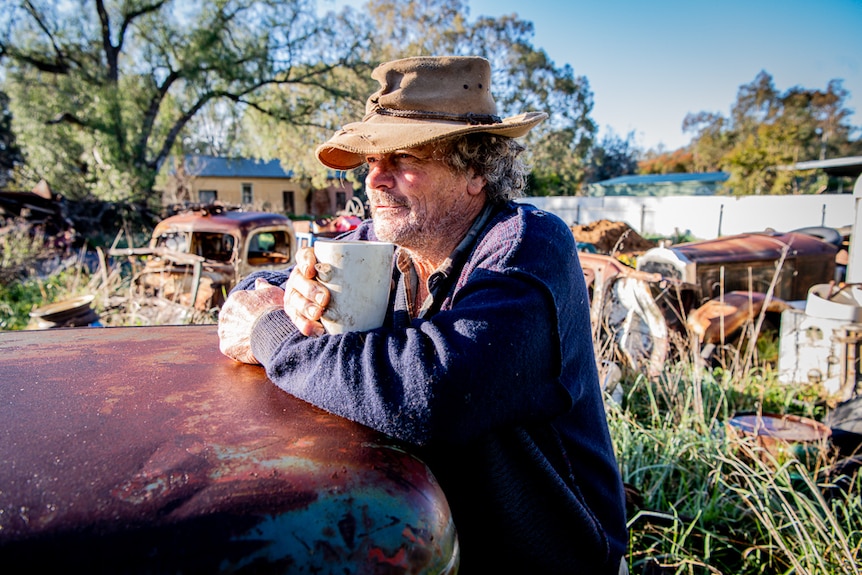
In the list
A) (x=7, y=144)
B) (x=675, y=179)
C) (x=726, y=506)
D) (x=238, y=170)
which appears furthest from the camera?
(x=675, y=179)

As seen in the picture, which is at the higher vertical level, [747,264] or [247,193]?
[247,193]

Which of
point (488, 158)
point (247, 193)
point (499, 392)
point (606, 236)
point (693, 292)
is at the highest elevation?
point (247, 193)

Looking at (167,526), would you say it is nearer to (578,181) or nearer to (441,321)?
(441,321)

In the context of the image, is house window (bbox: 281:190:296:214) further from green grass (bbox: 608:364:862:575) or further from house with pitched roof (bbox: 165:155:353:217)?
green grass (bbox: 608:364:862:575)

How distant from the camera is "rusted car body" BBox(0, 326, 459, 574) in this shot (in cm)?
60

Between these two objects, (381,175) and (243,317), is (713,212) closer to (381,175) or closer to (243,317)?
(381,175)

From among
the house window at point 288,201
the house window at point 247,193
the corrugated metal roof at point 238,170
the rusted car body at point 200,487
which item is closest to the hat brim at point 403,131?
the rusted car body at point 200,487

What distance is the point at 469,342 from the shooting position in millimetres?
950

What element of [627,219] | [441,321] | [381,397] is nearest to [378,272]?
[441,321]

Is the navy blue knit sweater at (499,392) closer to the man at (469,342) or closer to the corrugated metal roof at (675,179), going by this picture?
the man at (469,342)

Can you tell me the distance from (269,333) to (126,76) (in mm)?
19490

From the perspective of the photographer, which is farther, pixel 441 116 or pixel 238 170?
pixel 238 170

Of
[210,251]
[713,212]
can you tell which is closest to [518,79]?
[713,212]

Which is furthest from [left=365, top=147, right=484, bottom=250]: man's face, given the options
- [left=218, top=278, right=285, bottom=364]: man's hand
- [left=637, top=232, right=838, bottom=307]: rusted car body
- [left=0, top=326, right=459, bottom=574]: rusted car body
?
[left=637, top=232, right=838, bottom=307]: rusted car body
